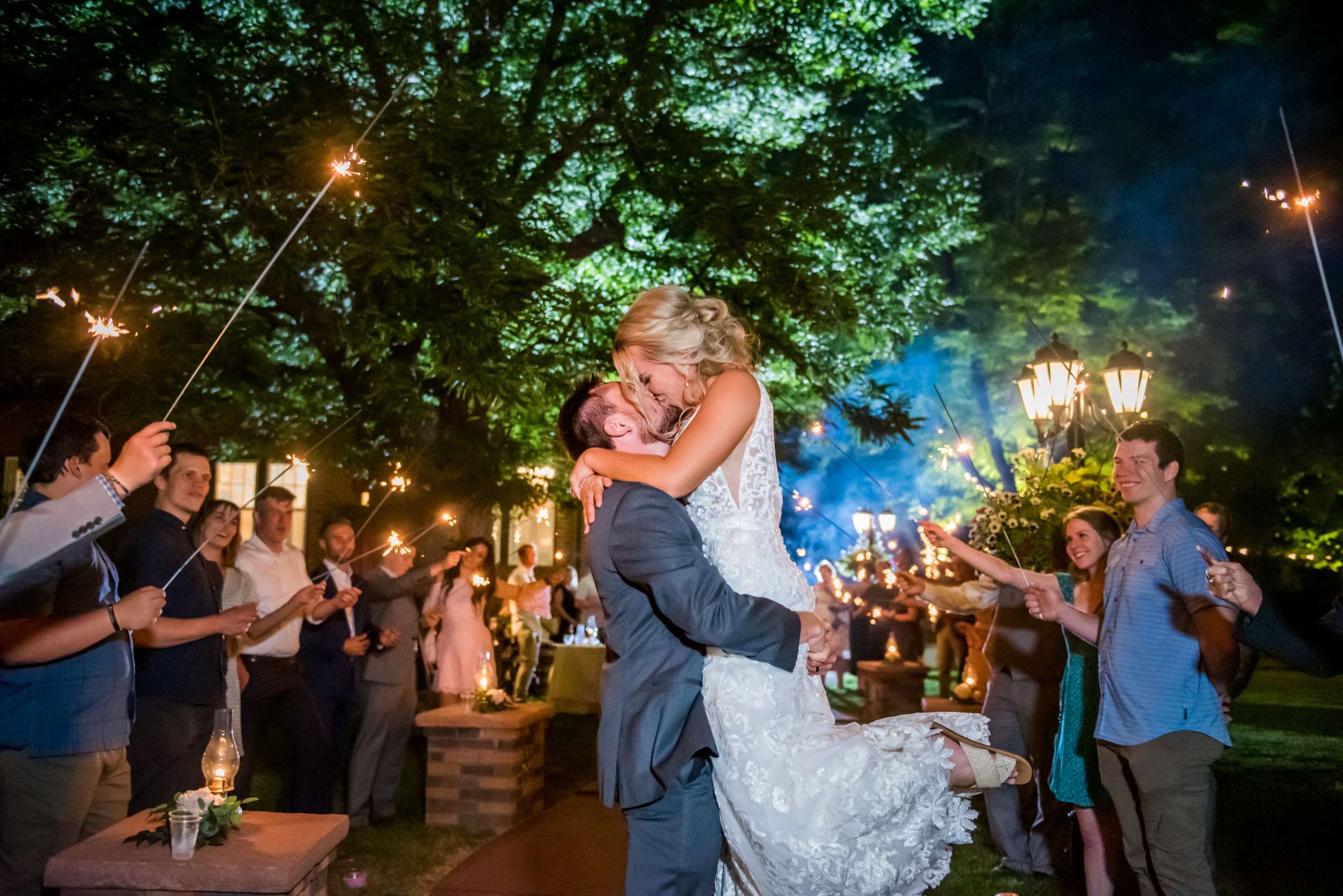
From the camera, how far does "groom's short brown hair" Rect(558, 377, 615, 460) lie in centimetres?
340

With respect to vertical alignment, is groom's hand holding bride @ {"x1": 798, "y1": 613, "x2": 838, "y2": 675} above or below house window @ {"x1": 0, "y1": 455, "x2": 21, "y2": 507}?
below

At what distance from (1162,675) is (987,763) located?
1838 millimetres

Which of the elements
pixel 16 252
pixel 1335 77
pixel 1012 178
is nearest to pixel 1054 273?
pixel 1012 178

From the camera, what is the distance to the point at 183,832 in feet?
11.4

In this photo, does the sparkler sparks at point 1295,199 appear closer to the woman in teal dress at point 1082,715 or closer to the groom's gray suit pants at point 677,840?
the woman in teal dress at point 1082,715

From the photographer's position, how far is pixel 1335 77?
18297 mm

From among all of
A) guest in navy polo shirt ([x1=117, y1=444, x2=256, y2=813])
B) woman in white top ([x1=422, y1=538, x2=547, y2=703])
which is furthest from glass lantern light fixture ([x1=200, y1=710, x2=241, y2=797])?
woman in white top ([x1=422, y1=538, x2=547, y2=703])

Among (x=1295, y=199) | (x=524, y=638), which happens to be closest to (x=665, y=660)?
(x=1295, y=199)

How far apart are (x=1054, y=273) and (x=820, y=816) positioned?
25.7 m

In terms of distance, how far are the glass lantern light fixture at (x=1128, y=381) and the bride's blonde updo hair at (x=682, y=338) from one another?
5634mm

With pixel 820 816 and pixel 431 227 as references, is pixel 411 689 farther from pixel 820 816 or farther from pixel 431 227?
pixel 820 816

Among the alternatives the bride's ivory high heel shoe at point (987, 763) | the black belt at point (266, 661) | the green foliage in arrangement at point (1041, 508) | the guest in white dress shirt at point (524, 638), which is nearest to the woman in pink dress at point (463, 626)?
the black belt at point (266, 661)

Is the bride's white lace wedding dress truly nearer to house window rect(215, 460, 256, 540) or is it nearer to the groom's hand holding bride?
the groom's hand holding bride

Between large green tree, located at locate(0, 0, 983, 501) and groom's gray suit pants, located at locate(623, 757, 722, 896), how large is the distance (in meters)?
5.55
